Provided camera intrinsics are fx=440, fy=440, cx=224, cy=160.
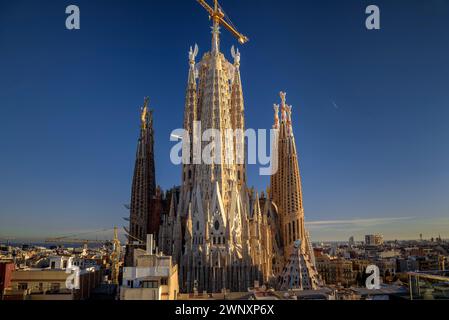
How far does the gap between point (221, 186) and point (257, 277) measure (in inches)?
177

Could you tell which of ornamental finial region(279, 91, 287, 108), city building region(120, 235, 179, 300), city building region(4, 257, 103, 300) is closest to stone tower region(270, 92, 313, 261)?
ornamental finial region(279, 91, 287, 108)

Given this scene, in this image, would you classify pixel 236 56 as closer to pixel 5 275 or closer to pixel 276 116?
pixel 276 116

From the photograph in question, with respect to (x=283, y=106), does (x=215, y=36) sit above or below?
above

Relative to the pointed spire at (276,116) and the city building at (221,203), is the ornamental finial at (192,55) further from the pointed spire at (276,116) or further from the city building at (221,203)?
the pointed spire at (276,116)

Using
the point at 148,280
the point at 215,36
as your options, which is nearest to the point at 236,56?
the point at 215,36

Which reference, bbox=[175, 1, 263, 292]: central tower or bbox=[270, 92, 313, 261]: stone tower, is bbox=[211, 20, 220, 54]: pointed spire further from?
bbox=[270, 92, 313, 261]: stone tower

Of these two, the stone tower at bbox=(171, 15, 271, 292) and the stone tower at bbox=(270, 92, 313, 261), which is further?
the stone tower at bbox=(270, 92, 313, 261)

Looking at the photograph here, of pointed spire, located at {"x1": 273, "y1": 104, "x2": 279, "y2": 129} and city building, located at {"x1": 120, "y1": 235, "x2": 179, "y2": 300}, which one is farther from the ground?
pointed spire, located at {"x1": 273, "y1": 104, "x2": 279, "y2": 129}

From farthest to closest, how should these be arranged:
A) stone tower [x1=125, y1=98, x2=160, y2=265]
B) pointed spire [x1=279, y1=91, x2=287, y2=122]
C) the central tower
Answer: pointed spire [x1=279, y1=91, x2=287, y2=122], stone tower [x1=125, y1=98, x2=160, y2=265], the central tower

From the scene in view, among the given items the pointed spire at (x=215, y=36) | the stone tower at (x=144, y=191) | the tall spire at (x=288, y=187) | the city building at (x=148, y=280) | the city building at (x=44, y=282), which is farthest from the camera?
the pointed spire at (x=215, y=36)

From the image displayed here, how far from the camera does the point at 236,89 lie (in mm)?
23828

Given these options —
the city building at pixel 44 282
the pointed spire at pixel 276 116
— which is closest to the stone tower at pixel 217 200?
the pointed spire at pixel 276 116

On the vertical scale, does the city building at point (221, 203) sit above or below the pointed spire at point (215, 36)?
Answer: below
